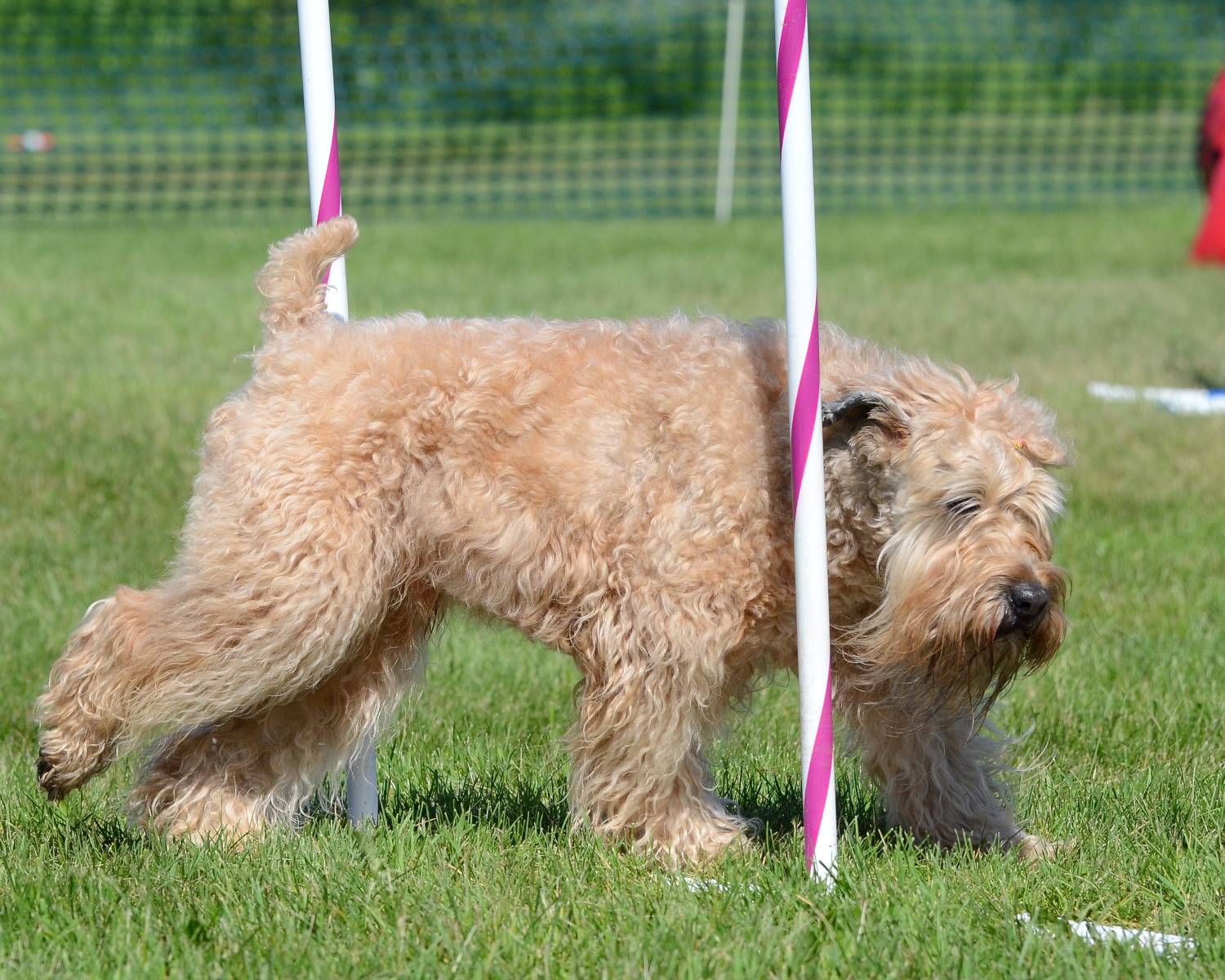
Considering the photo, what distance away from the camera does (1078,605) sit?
6652mm

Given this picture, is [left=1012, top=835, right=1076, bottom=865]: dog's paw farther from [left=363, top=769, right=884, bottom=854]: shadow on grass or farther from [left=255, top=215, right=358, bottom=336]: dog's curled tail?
[left=255, top=215, right=358, bottom=336]: dog's curled tail

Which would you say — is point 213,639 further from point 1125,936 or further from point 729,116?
point 729,116

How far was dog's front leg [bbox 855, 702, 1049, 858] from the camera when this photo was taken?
4.31 m

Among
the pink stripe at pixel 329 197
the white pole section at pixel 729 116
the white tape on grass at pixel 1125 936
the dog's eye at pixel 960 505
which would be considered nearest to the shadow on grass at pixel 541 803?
the white tape on grass at pixel 1125 936

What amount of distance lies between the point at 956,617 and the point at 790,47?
134 centimetres

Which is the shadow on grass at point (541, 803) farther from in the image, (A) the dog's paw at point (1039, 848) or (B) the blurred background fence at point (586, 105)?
(B) the blurred background fence at point (586, 105)

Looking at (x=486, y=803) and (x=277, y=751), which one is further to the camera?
(x=486, y=803)

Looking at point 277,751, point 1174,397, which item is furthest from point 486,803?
point 1174,397

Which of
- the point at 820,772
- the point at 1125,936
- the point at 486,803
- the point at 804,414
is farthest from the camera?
the point at 486,803

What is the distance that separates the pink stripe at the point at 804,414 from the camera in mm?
3650

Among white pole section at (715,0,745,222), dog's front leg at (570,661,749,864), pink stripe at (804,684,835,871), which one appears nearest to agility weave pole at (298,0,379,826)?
dog's front leg at (570,661,749,864)

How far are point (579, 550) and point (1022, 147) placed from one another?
2174 cm

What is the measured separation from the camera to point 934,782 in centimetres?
434

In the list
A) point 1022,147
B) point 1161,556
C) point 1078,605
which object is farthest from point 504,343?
point 1022,147
